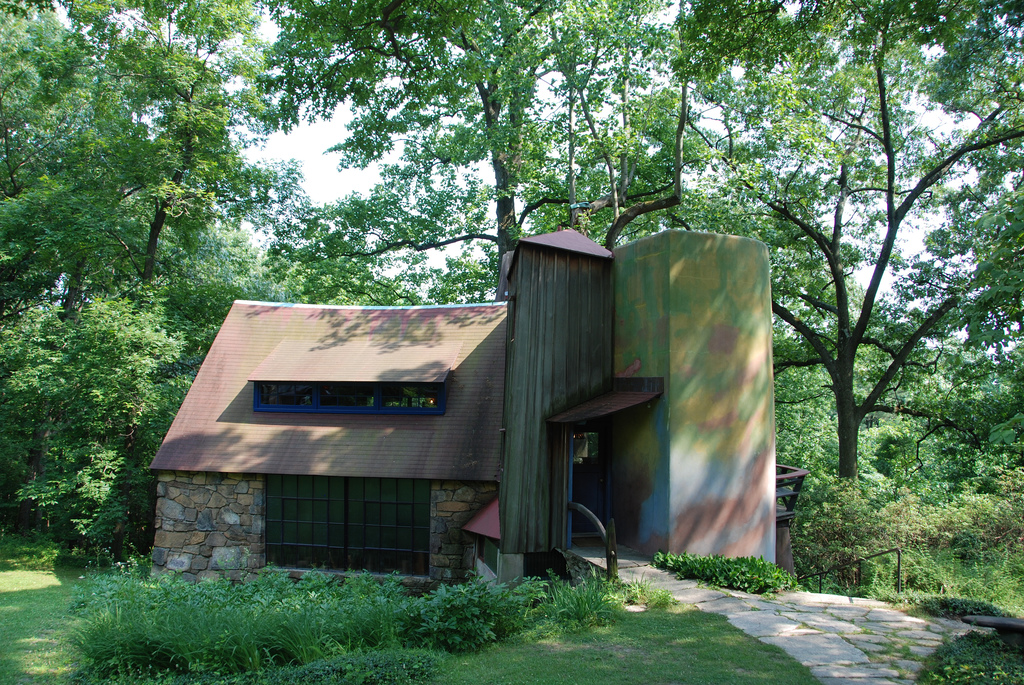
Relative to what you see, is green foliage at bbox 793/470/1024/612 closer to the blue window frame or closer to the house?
the house

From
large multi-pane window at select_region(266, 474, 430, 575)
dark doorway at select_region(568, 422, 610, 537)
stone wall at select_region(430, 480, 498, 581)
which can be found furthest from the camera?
large multi-pane window at select_region(266, 474, 430, 575)

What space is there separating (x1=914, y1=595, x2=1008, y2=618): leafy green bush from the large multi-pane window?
8.42 m

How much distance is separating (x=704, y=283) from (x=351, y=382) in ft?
24.7

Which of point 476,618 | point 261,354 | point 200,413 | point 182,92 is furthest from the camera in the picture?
point 182,92

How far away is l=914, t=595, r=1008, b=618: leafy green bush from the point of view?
6902 mm

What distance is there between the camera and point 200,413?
14219 millimetres

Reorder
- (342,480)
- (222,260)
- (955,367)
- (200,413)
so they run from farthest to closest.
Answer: (222,260) < (955,367) < (200,413) < (342,480)

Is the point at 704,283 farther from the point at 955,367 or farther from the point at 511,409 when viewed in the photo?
the point at 955,367

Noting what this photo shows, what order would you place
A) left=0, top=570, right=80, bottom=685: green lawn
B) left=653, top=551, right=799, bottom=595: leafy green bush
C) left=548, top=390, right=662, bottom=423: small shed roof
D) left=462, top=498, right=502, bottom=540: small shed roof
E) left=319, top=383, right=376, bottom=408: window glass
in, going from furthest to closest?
left=319, top=383, right=376, bottom=408: window glass
left=462, top=498, right=502, bottom=540: small shed roof
left=548, top=390, right=662, bottom=423: small shed roof
left=653, top=551, right=799, bottom=595: leafy green bush
left=0, top=570, right=80, bottom=685: green lawn

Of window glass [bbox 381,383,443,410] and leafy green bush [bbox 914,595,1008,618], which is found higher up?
window glass [bbox 381,383,443,410]

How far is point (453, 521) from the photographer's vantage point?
1271cm

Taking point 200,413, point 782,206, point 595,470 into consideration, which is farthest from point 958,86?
point 200,413

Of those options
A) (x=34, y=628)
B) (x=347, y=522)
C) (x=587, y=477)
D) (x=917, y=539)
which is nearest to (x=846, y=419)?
(x=917, y=539)

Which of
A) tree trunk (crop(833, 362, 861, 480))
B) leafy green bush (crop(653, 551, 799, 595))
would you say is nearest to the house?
leafy green bush (crop(653, 551, 799, 595))
